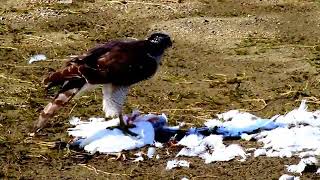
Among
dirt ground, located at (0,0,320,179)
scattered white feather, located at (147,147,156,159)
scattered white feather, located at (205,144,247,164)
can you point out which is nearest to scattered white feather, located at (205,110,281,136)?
dirt ground, located at (0,0,320,179)

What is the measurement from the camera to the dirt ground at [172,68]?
242 inches

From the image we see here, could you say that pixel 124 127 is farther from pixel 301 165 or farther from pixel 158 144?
pixel 301 165

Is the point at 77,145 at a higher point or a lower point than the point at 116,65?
lower

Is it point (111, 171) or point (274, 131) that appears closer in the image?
point (111, 171)

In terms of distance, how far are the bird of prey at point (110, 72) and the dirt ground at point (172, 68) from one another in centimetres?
46

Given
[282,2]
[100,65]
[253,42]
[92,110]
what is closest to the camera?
[100,65]

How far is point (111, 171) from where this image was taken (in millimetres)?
6012

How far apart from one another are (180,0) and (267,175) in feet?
20.9

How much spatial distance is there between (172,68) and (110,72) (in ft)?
8.99

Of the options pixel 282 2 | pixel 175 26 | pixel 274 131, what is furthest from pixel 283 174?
pixel 282 2

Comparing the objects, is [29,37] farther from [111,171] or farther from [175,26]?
[111,171]

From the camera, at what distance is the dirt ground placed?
6137 mm

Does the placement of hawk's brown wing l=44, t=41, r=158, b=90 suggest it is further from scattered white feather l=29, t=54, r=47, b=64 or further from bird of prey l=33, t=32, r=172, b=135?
scattered white feather l=29, t=54, r=47, b=64

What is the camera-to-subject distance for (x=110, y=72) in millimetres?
6355
